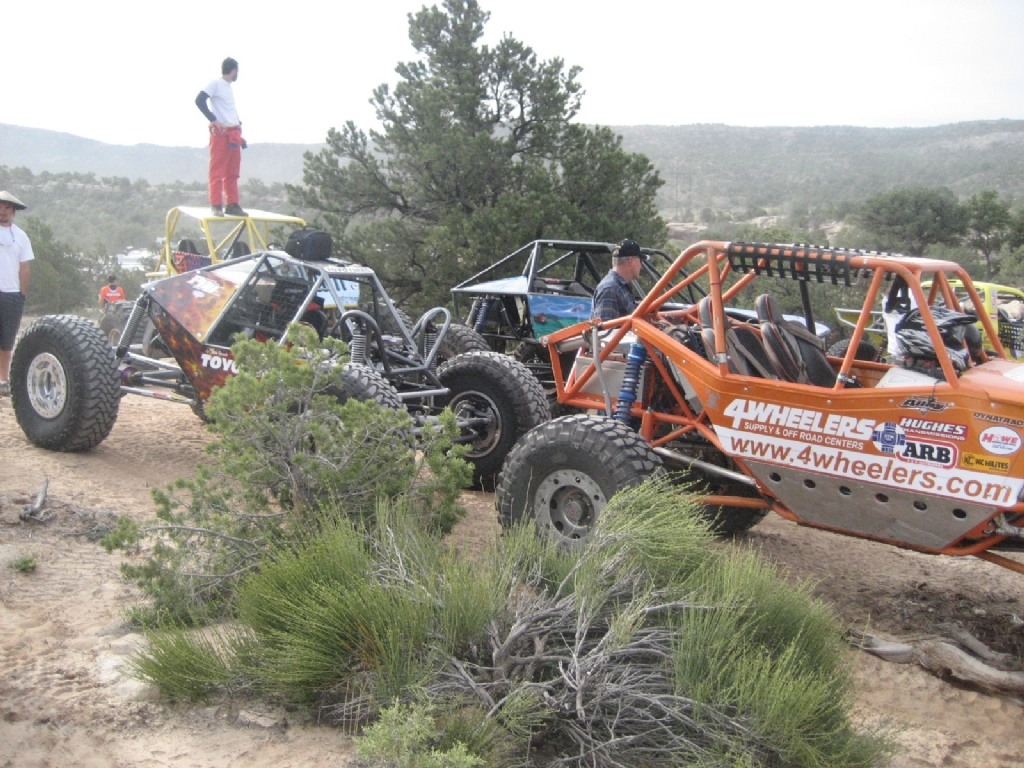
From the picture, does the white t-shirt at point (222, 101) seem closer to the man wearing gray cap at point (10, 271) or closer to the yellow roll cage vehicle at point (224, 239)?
the yellow roll cage vehicle at point (224, 239)

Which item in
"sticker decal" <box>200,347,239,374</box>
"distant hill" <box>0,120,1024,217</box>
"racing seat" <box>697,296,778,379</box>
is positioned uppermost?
"distant hill" <box>0,120,1024,217</box>

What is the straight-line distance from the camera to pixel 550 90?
15516 mm

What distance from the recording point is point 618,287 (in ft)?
22.6

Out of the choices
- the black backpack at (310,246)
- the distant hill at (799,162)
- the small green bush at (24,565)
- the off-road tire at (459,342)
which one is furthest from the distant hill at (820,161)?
the small green bush at (24,565)

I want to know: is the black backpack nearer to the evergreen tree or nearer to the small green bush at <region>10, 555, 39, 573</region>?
the small green bush at <region>10, 555, 39, 573</region>

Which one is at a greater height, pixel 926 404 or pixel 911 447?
pixel 926 404

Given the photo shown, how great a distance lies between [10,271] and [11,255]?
0.45 ft

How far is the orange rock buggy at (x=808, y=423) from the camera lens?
4.20 meters

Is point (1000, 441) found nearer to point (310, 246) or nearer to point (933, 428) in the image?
point (933, 428)

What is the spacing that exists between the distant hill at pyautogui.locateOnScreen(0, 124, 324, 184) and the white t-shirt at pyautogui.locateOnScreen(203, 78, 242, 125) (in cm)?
7690

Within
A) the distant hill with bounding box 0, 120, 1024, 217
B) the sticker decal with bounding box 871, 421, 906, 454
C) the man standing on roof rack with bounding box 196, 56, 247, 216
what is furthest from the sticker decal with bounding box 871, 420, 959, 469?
the distant hill with bounding box 0, 120, 1024, 217

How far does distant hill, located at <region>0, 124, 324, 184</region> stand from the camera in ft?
283

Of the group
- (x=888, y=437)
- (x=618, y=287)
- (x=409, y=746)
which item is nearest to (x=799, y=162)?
(x=618, y=287)

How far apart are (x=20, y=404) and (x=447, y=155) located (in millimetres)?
8804
